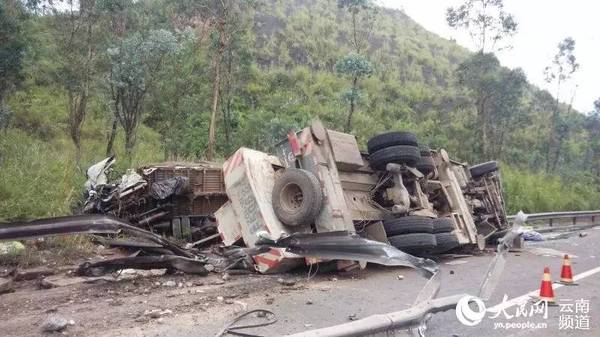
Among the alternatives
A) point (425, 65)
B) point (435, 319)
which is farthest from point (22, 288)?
point (425, 65)

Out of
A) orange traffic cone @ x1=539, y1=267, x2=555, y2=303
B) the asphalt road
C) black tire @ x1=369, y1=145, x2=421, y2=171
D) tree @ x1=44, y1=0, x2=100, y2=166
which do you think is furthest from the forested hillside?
orange traffic cone @ x1=539, y1=267, x2=555, y2=303

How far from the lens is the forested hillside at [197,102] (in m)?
9.59

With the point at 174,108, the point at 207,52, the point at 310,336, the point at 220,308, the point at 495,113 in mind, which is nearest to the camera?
the point at 310,336

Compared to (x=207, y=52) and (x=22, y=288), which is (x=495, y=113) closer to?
(x=207, y=52)

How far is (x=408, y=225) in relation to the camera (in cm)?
641

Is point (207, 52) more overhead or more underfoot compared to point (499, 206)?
more overhead

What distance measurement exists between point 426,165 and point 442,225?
109 centimetres

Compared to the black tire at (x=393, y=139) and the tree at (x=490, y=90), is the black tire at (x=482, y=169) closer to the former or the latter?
the black tire at (x=393, y=139)

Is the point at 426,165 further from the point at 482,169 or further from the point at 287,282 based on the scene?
the point at 287,282

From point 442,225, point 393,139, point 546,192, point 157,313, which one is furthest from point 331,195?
point 546,192

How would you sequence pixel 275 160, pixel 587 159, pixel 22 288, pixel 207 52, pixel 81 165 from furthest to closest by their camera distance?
1. pixel 587 159
2. pixel 207 52
3. pixel 81 165
4. pixel 275 160
5. pixel 22 288

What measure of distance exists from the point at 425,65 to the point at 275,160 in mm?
37871

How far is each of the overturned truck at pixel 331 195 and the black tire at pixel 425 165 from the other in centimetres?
2

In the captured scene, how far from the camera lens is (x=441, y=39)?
5866cm
